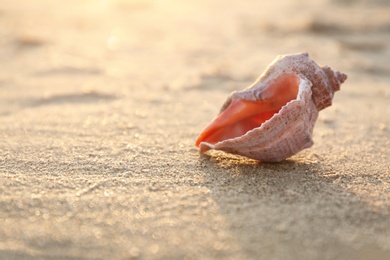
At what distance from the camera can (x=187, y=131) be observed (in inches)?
111

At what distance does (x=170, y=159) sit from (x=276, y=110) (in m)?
0.51

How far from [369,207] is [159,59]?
9.13 ft

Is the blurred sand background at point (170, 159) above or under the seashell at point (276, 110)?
under

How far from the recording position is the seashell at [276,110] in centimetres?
217

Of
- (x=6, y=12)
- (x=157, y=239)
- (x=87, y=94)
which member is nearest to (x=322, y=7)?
(x=6, y=12)

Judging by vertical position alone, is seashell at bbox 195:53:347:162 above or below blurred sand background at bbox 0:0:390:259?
above

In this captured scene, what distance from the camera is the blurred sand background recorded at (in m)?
1.68

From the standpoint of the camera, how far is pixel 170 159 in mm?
2389

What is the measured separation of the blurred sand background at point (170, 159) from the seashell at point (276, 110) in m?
0.09

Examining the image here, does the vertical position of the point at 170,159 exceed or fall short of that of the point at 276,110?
it falls short

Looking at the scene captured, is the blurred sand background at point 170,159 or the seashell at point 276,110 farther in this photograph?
the seashell at point 276,110

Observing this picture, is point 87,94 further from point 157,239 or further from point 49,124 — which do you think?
point 157,239

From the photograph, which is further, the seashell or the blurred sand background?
the seashell

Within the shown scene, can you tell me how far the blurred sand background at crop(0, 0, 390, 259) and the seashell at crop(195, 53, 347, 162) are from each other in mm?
94
